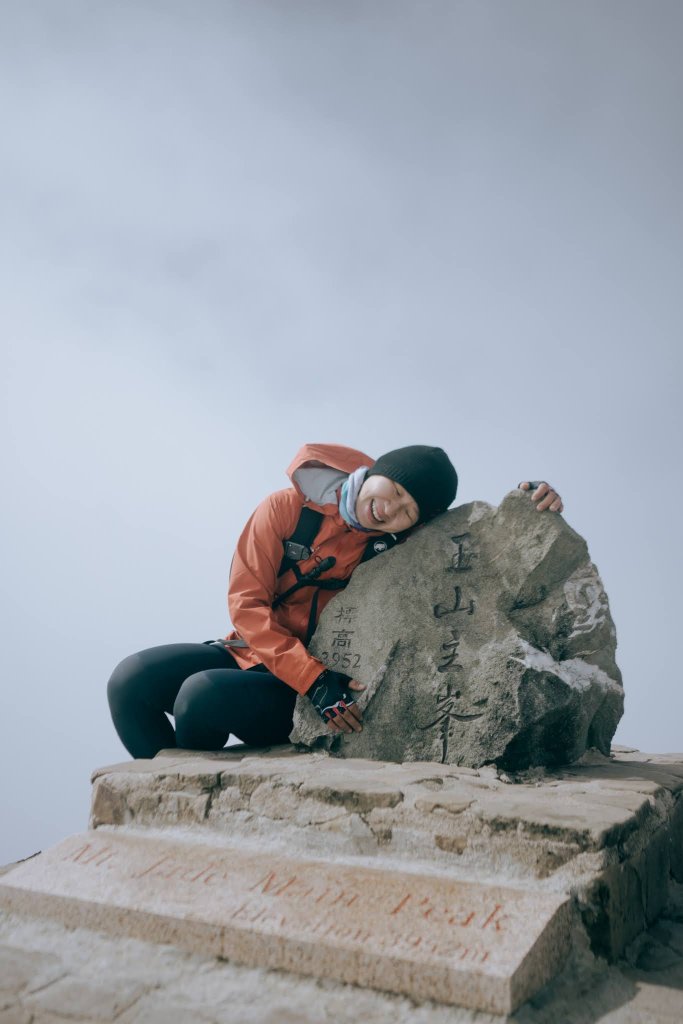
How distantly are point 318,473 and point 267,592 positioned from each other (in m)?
0.57

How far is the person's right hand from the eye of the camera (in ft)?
10.6

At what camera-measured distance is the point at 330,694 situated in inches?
129

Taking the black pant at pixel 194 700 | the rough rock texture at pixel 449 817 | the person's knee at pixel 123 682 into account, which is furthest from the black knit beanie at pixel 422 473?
the person's knee at pixel 123 682

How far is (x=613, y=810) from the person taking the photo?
8.32 feet

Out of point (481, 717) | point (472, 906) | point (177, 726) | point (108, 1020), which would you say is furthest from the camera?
point (177, 726)

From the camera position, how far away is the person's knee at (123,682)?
357 cm

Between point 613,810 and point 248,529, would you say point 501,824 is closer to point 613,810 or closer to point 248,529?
point 613,810

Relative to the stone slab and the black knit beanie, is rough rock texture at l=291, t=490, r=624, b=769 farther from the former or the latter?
the stone slab

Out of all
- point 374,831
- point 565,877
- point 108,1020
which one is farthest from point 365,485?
point 108,1020

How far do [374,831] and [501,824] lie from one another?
42cm

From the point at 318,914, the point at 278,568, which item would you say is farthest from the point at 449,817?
the point at 278,568

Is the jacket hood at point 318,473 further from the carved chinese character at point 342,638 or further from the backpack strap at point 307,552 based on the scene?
the carved chinese character at point 342,638

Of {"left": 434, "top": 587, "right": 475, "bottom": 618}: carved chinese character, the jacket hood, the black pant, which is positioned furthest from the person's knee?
{"left": 434, "top": 587, "right": 475, "bottom": 618}: carved chinese character

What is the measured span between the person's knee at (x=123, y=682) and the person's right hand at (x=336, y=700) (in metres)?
0.80
